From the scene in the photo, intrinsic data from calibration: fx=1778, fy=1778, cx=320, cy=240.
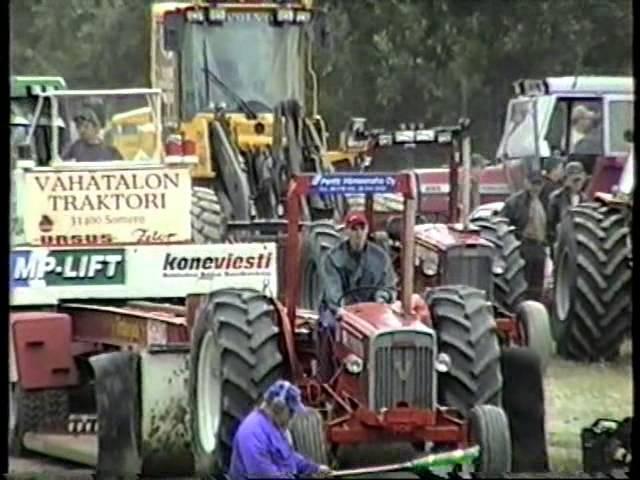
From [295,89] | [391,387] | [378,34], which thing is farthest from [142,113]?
[378,34]

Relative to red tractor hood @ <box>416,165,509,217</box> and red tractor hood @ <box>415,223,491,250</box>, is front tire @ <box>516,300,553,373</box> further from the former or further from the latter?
red tractor hood @ <box>416,165,509,217</box>

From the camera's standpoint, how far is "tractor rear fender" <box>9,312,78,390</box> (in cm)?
894

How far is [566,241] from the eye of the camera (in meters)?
11.5

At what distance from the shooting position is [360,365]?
7.45 meters

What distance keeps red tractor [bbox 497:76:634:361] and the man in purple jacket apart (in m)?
2.82

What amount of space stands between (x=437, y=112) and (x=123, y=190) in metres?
8.56

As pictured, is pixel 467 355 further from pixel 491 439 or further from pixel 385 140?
pixel 385 140

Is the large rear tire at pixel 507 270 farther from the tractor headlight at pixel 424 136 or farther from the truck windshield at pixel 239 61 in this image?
the truck windshield at pixel 239 61

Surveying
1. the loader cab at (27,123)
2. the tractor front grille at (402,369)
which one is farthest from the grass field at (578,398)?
the loader cab at (27,123)

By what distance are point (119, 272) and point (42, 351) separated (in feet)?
1.94

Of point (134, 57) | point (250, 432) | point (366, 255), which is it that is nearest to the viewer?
point (250, 432)

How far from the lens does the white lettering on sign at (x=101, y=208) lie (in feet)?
31.4

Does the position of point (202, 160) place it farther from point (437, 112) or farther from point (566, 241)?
point (437, 112)

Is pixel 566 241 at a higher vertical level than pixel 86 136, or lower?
lower
